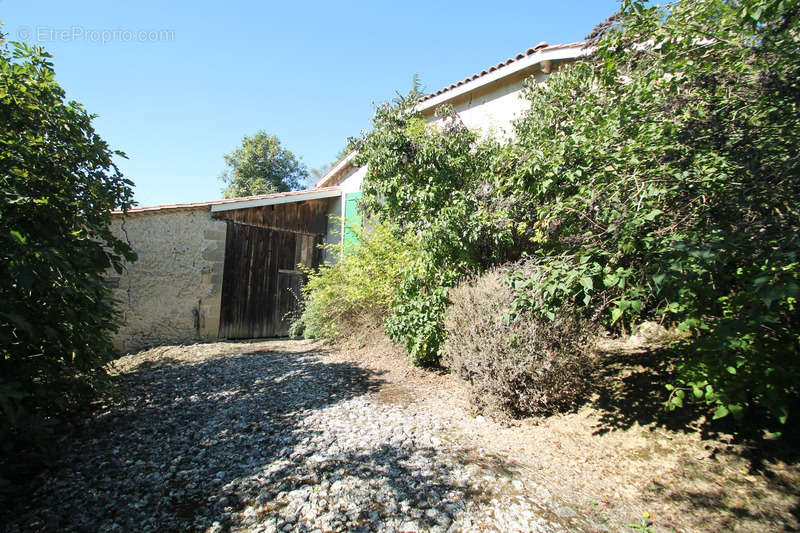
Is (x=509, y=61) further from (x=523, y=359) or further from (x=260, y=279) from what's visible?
(x=260, y=279)

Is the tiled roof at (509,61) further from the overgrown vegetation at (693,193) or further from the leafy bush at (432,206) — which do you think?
the overgrown vegetation at (693,193)

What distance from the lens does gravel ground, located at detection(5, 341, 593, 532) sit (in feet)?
7.59

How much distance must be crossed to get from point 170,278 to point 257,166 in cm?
1503

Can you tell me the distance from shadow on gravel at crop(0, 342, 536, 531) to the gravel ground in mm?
11

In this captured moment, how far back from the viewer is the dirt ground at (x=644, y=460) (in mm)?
2287

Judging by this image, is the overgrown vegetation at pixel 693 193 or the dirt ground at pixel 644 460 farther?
the dirt ground at pixel 644 460

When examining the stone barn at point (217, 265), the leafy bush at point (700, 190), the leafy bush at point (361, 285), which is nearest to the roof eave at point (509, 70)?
the leafy bush at point (361, 285)

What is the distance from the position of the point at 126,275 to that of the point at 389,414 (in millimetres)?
6311

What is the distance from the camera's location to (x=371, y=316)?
6.86 metres

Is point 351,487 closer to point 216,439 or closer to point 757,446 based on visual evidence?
point 216,439

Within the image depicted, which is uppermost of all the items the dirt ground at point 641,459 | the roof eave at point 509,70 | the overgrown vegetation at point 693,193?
the roof eave at point 509,70


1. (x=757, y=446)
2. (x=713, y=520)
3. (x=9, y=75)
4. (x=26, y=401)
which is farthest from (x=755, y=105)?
(x=26, y=401)

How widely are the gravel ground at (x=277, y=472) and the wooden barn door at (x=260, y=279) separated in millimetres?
3884

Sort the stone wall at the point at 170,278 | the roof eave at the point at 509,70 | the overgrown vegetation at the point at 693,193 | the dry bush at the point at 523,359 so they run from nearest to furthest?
the overgrown vegetation at the point at 693,193 → the dry bush at the point at 523,359 → the roof eave at the point at 509,70 → the stone wall at the point at 170,278
